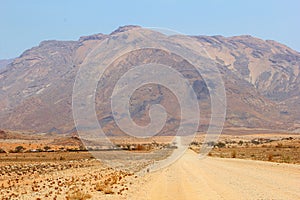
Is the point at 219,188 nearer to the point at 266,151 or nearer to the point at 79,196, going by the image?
the point at 79,196

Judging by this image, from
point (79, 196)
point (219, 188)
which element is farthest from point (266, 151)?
point (79, 196)

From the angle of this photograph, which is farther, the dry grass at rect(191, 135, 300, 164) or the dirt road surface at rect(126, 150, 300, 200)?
the dry grass at rect(191, 135, 300, 164)

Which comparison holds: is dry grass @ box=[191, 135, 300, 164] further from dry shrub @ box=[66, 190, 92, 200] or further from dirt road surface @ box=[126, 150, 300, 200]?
dry shrub @ box=[66, 190, 92, 200]

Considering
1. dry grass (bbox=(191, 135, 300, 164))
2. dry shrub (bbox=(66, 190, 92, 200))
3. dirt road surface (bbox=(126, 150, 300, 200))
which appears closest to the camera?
dirt road surface (bbox=(126, 150, 300, 200))

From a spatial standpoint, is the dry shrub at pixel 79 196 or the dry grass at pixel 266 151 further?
the dry grass at pixel 266 151

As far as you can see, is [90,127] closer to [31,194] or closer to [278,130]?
[278,130]

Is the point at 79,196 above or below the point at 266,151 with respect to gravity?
above

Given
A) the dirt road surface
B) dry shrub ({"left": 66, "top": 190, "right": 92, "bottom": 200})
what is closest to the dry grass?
the dirt road surface

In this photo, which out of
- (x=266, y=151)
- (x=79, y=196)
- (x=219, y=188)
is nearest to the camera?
(x=79, y=196)

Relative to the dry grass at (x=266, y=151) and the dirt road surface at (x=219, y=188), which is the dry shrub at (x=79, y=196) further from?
the dry grass at (x=266, y=151)

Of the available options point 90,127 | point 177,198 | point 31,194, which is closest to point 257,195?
point 177,198

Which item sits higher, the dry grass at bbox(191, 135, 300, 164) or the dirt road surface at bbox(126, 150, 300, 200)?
the dirt road surface at bbox(126, 150, 300, 200)

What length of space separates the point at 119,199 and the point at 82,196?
5.00 feet

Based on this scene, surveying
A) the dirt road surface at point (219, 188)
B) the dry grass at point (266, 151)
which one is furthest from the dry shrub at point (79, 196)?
the dry grass at point (266, 151)
